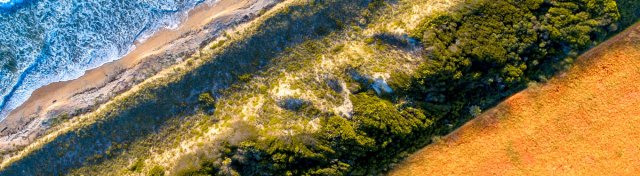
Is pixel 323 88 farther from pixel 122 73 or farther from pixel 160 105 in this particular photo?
pixel 122 73

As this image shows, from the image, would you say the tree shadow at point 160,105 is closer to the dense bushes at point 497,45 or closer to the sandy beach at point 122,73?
the sandy beach at point 122,73

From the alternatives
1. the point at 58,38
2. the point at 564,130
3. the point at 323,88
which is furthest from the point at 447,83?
the point at 58,38

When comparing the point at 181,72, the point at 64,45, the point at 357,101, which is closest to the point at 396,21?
the point at 357,101

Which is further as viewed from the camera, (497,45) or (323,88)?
(497,45)

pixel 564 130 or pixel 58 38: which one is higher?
pixel 58 38

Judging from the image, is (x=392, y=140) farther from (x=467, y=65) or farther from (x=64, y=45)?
(x=64, y=45)

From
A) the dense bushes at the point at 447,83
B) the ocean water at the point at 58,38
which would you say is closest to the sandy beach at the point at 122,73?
the ocean water at the point at 58,38

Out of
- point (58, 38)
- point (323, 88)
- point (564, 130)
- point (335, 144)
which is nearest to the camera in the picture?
point (335, 144)
